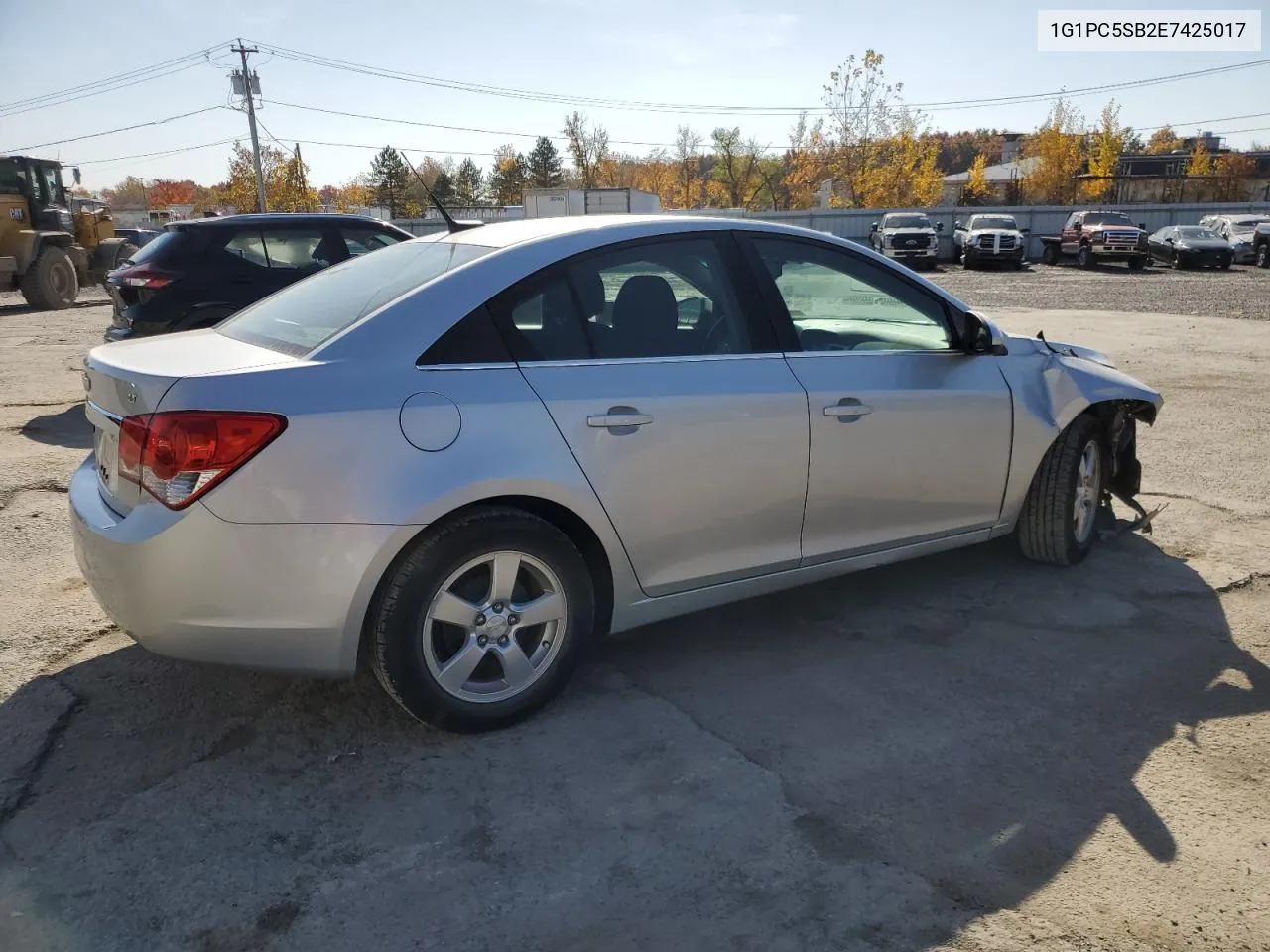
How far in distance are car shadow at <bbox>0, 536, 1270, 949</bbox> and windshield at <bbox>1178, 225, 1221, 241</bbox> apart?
32.5 meters

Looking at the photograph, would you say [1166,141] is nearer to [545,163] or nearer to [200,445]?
[545,163]

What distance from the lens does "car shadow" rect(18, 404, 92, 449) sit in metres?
7.06

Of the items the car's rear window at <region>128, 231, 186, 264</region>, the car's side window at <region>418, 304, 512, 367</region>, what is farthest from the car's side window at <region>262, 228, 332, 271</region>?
the car's side window at <region>418, 304, 512, 367</region>

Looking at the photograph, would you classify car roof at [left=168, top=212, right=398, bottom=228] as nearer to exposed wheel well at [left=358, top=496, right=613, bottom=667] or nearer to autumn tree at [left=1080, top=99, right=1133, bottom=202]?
exposed wheel well at [left=358, top=496, right=613, bottom=667]

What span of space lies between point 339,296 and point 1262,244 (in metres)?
36.5

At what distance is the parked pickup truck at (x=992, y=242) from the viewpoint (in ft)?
108

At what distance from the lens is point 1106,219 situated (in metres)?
33.3

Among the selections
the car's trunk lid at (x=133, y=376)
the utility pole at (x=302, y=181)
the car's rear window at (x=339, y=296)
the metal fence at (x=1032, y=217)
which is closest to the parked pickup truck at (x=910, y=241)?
the metal fence at (x=1032, y=217)

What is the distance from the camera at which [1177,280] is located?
85.7ft

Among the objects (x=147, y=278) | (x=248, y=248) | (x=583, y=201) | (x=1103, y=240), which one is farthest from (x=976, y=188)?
(x=147, y=278)

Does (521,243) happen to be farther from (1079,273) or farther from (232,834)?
(1079,273)

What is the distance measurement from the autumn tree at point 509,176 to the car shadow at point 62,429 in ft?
271

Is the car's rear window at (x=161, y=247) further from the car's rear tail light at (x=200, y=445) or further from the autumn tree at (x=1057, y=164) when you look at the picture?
the autumn tree at (x=1057, y=164)

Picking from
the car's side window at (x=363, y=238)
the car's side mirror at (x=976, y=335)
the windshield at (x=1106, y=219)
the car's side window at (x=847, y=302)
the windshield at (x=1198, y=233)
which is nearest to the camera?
the car's side window at (x=847, y=302)
